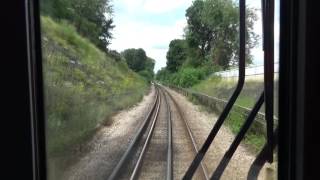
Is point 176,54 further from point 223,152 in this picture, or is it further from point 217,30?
point 223,152

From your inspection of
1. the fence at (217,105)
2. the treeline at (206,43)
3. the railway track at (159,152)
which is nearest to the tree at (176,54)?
the treeline at (206,43)

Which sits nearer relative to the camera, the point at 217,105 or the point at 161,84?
the point at 217,105

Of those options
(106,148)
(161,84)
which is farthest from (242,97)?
(106,148)

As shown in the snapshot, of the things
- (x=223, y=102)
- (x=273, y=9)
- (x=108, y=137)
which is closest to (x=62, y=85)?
(x=108, y=137)

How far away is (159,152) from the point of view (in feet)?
5.33

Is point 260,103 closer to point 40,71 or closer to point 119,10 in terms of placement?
point 119,10

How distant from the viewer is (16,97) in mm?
1019

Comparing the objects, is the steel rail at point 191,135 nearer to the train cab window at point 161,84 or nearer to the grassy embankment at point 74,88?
the train cab window at point 161,84

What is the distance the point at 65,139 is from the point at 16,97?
0.35m

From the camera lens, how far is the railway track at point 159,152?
1.54 m

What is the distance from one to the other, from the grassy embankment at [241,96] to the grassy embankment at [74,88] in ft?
1.23

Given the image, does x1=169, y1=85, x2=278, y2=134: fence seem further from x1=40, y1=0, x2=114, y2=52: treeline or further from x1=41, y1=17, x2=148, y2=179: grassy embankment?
x1=40, y1=0, x2=114, y2=52: treeline

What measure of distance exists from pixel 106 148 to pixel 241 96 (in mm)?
621

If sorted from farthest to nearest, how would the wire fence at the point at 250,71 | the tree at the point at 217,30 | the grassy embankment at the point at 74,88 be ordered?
the tree at the point at 217,30 → the wire fence at the point at 250,71 → the grassy embankment at the point at 74,88
